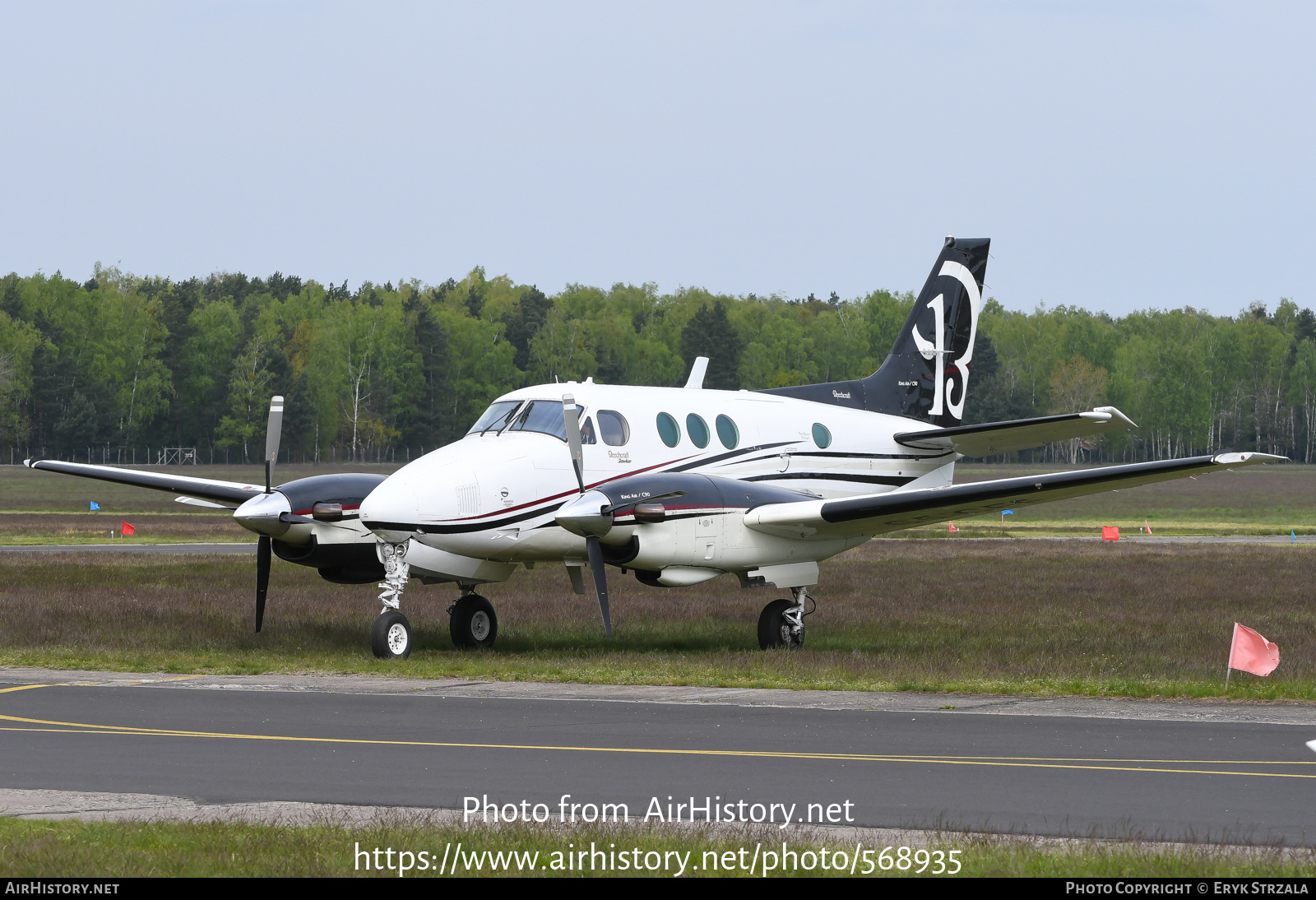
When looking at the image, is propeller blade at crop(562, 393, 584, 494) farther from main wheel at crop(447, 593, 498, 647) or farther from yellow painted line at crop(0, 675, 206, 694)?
yellow painted line at crop(0, 675, 206, 694)

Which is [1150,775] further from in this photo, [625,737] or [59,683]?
[59,683]

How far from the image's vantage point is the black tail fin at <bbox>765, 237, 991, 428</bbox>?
26.3 m

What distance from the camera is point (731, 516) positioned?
20438mm

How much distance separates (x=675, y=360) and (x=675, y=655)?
11587cm

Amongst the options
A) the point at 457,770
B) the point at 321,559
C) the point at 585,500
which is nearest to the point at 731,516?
the point at 585,500

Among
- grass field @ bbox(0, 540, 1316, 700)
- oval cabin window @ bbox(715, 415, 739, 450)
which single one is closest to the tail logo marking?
grass field @ bbox(0, 540, 1316, 700)

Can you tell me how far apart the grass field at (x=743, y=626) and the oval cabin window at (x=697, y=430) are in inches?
118

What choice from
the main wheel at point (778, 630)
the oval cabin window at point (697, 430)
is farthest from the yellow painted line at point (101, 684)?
the main wheel at point (778, 630)

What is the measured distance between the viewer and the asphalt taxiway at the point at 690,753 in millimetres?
9992

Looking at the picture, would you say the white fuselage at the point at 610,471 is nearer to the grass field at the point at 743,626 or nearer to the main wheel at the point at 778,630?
the main wheel at the point at 778,630

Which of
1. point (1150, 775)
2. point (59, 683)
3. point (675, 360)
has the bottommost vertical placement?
point (59, 683)

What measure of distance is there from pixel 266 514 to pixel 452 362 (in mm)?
108462
